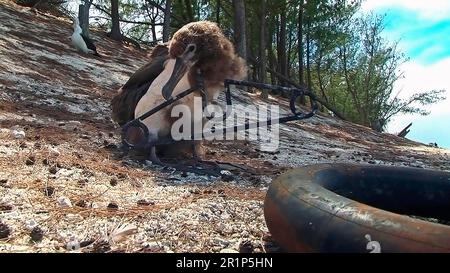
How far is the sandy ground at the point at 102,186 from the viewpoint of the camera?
2473 mm

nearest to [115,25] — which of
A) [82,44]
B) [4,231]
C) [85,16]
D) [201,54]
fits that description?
[85,16]

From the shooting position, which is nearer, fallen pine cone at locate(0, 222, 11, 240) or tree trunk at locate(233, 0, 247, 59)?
fallen pine cone at locate(0, 222, 11, 240)

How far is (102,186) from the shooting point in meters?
3.47

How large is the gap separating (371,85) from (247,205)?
28531 millimetres

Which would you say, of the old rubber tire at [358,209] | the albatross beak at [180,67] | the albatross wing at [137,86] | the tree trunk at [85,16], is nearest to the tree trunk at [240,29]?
the tree trunk at [85,16]

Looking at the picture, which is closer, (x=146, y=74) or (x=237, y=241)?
(x=237, y=241)

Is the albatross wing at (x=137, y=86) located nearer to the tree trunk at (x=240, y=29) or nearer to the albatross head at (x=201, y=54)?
the albatross head at (x=201, y=54)

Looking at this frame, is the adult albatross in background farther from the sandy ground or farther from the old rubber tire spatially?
the old rubber tire

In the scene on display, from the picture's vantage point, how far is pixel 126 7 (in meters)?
24.1

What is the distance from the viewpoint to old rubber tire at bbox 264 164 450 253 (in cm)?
183

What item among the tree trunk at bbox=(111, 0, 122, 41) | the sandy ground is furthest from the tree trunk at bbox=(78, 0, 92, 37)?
the sandy ground

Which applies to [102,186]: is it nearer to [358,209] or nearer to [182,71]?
[182,71]
